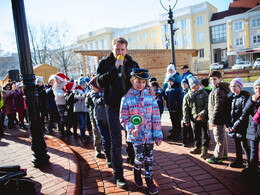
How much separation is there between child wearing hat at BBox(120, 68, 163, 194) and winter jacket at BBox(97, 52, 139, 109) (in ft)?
0.61

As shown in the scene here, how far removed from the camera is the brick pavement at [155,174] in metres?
2.93

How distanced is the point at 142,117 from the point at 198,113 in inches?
71.9

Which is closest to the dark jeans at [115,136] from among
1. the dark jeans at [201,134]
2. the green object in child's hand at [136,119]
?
the green object in child's hand at [136,119]

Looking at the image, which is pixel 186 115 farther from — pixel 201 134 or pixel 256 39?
pixel 256 39

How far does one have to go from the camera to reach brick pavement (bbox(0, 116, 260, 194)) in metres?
2.93

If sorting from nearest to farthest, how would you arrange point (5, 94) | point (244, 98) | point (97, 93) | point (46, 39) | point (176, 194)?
point (176, 194) → point (244, 98) → point (97, 93) → point (5, 94) → point (46, 39)

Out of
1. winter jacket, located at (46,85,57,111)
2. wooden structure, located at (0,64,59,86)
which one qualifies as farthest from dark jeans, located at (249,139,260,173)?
wooden structure, located at (0,64,59,86)

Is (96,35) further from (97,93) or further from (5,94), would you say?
(97,93)

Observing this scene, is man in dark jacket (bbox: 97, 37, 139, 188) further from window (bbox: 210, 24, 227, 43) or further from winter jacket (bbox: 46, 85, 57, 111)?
window (bbox: 210, 24, 227, 43)

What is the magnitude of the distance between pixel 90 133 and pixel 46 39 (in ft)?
103

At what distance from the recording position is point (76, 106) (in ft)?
19.1

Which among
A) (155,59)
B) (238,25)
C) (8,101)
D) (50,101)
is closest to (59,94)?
(50,101)

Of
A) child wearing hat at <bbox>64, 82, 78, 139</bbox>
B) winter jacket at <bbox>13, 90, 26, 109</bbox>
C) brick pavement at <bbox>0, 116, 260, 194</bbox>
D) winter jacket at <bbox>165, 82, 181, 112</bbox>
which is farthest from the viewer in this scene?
winter jacket at <bbox>13, 90, 26, 109</bbox>

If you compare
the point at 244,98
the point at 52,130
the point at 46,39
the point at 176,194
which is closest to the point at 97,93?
the point at 176,194
